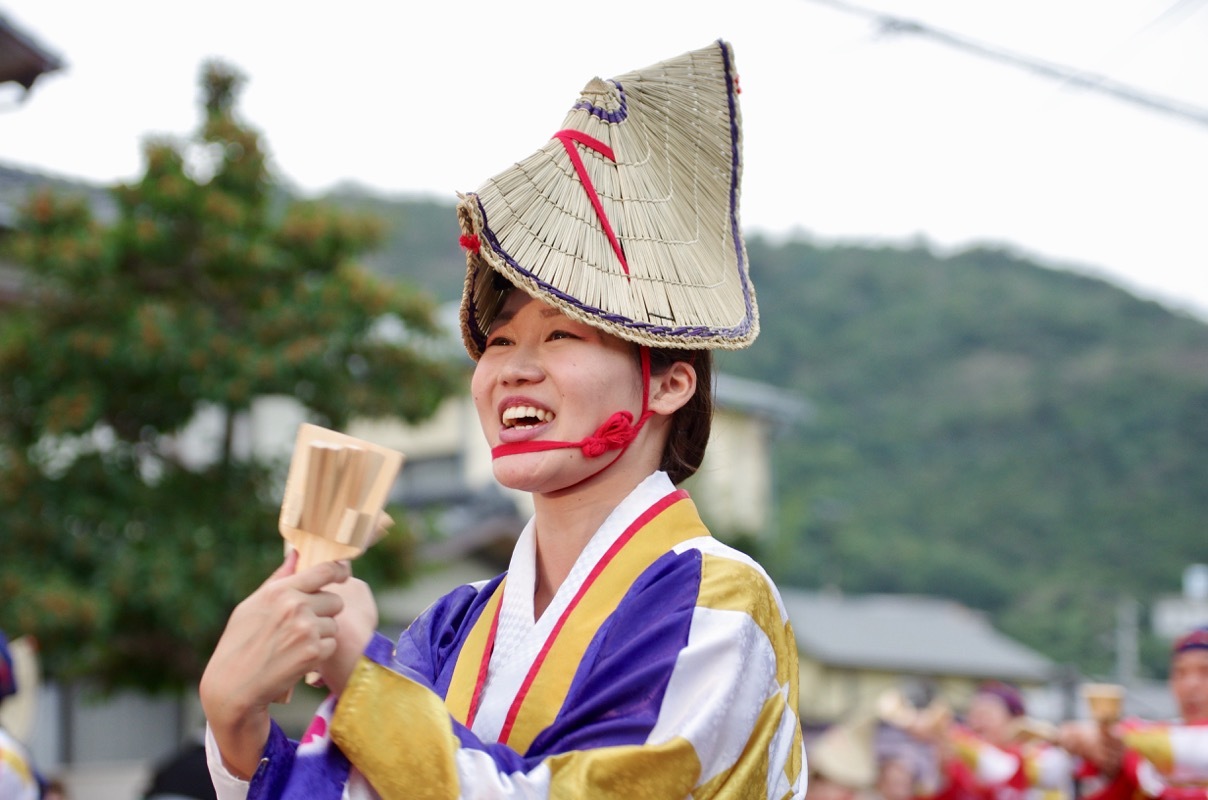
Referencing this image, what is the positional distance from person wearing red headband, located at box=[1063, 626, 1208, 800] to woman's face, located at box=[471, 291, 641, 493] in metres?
2.98

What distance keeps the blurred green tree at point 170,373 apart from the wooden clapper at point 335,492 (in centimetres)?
756

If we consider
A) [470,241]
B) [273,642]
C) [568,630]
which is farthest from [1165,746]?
[273,642]

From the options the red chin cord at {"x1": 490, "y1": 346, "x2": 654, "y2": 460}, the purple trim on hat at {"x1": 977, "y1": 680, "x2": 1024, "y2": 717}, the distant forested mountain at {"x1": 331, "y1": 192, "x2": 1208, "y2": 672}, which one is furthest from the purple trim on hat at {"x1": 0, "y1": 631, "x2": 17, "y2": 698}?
the distant forested mountain at {"x1": 331, "y1": 192, "x2": 1208, "y2": 672}

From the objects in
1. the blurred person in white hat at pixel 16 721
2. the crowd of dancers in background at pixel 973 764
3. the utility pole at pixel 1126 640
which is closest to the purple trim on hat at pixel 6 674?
the blurred person in white hat at pixel 16 721

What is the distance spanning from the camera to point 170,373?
9.45 m

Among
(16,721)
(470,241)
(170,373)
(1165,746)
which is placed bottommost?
(16,721)

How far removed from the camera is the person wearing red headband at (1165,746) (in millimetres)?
4574

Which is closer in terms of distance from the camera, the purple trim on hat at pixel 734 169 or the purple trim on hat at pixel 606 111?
the purple trim on hat at pixel 606 111

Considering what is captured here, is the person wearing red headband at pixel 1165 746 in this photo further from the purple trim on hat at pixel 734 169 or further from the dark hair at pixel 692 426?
the purple trim on hat at pixel 734 169

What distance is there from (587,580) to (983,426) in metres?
44.8

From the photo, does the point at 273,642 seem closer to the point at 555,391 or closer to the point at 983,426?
the point at 555,391

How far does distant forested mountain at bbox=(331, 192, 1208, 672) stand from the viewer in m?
37.6

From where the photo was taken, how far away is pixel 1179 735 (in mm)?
4605

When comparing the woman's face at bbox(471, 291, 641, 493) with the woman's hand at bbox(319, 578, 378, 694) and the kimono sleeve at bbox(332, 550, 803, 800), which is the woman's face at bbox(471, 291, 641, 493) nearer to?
the kimono sleeve at bbox(332, 550, 803, 800)
